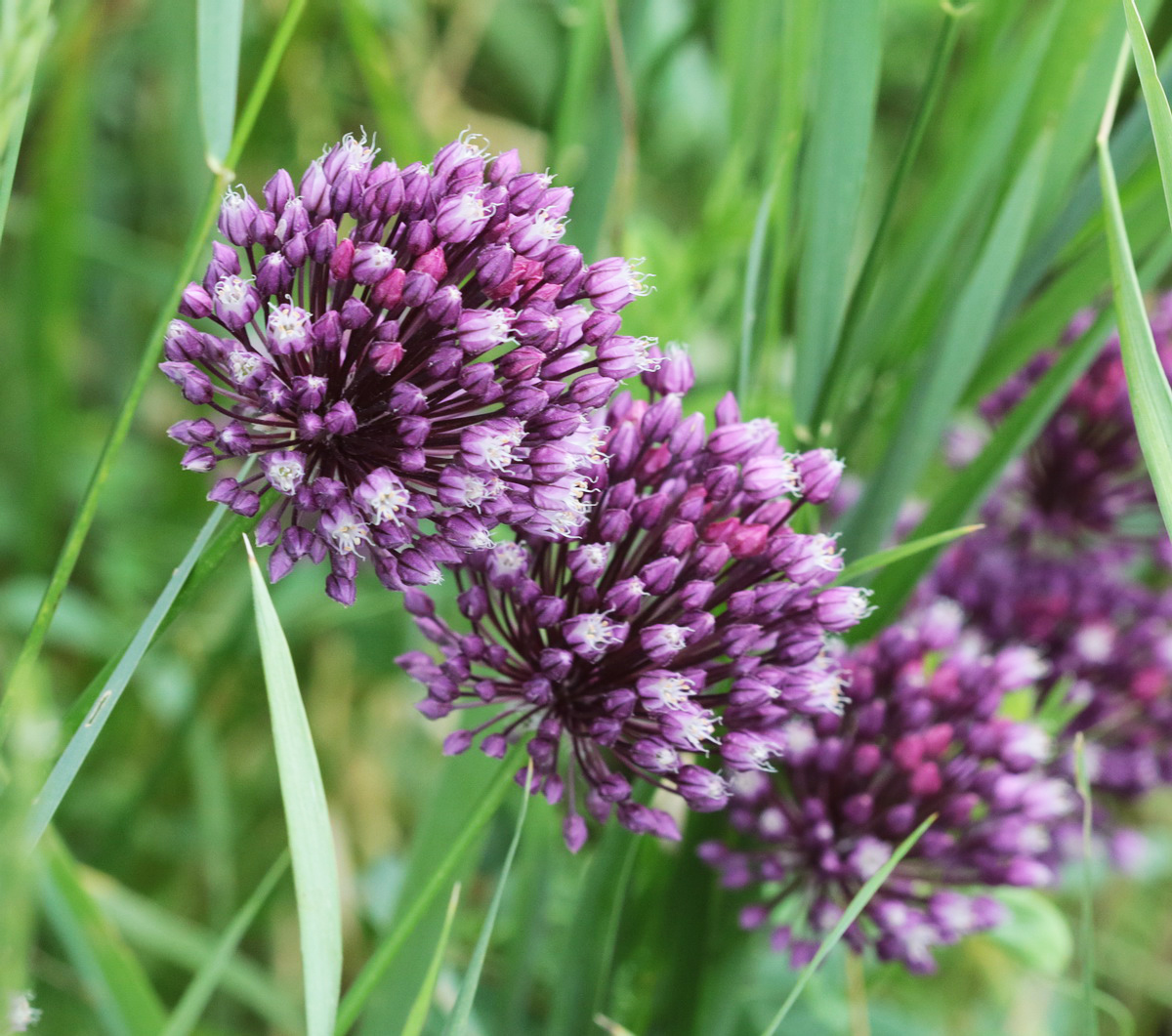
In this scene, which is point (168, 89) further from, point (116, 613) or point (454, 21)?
point (116, 613)

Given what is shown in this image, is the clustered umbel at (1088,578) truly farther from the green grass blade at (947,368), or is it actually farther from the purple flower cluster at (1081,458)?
the green grass blade at (947,368)

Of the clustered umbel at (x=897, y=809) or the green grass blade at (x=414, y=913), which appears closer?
the green grass blade at (x=414, y=913)

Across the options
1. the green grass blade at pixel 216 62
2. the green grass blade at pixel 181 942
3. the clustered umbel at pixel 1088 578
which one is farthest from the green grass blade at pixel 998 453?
the green grass blade at pixel 181 942

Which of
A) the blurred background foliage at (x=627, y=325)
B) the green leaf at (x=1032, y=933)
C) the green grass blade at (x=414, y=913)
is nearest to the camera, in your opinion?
the green grass blade at (x=414, y=913)

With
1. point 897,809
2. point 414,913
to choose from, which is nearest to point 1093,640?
point 897,809

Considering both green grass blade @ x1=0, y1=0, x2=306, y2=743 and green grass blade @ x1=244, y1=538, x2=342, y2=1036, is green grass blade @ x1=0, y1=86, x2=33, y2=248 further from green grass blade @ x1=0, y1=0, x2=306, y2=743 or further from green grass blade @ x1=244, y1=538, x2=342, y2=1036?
green grass blade @ x1=244, y1=538, x2=342, y2=1036

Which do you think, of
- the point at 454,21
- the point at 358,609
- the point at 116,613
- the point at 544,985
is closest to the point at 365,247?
the point at 358,609

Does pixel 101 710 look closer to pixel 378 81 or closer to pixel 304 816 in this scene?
pixel 304 816

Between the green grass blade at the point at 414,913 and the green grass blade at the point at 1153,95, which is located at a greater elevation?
the green grass blade at the point at 1153,95
